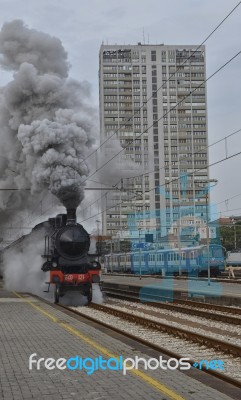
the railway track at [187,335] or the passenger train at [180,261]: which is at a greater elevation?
the passenger train at [180,261]

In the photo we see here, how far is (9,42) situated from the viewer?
2484 centimetres

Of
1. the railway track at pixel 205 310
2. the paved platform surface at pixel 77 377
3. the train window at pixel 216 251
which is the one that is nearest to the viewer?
the paved platform surface at pixel 77 377

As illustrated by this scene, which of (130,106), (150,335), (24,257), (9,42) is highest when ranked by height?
(130,106)

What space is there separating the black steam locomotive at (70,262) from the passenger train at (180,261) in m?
18.2

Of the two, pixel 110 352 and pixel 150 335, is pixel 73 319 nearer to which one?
pixel 150 335

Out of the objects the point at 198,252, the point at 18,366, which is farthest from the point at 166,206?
the point at 18,366

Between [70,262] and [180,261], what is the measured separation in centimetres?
2438

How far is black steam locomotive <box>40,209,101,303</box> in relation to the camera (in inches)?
701

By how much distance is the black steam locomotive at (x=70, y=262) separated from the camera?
58.4 feet

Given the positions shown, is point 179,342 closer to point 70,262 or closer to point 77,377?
point 77,377

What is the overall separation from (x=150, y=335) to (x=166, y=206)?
7301cm

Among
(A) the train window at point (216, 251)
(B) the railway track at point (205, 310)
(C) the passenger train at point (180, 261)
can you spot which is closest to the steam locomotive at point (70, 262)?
(B) the railway track at point (205, 310)

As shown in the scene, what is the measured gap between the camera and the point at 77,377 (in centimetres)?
646

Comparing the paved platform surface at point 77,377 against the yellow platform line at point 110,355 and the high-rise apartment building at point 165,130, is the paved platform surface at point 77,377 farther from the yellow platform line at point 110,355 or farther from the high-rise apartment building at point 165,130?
the high-rise apartment building at point 165,130
